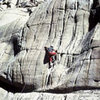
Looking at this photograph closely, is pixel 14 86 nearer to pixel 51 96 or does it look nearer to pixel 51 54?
pixel 51 54

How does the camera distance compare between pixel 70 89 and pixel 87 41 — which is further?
pixel 87 41

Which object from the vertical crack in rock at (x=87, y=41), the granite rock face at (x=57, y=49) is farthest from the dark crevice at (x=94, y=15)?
the vertical crack in rock at (x=87, y=41)

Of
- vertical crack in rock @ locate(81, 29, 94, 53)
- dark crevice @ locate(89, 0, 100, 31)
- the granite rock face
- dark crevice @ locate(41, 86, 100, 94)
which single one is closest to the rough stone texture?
dark crevice @ locate(41, 86, 100, 94)

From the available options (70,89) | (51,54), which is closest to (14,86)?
(51,54)

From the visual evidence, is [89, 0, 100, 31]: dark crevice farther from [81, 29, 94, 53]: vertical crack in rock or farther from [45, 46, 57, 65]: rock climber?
[45, 46, 57, 65]: rock climber

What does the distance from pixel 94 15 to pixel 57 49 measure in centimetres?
357

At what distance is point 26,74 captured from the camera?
23109 millimetres

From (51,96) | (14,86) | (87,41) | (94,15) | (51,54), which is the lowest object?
(14,86)

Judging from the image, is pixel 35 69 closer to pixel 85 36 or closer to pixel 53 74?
pixel 53 74

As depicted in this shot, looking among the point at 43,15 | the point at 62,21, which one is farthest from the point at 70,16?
the point at 43,15

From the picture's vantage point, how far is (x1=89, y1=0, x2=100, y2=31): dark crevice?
23591mm

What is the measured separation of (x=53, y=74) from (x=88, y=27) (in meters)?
4.63

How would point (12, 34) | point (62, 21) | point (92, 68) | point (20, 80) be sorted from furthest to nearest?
point (12, 34) → point (62, 21) → point (20, 80) → point (92, 68)

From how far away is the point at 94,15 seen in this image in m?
23.9
